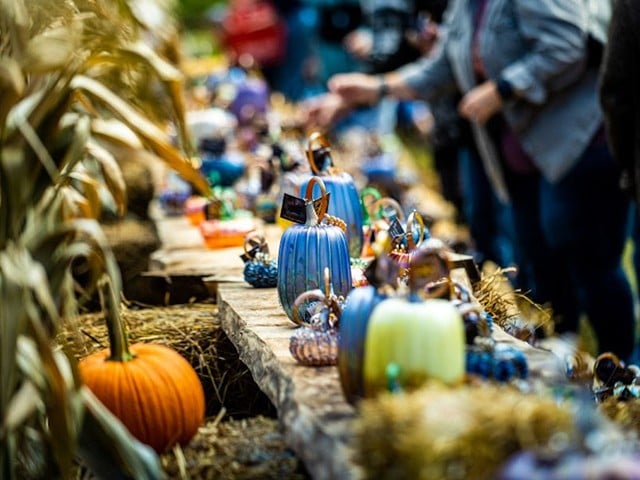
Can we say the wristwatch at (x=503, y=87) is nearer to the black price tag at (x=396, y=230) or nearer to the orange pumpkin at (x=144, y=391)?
the black price tag at (x=396, y=230)

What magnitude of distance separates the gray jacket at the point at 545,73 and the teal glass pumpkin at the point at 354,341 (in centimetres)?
220

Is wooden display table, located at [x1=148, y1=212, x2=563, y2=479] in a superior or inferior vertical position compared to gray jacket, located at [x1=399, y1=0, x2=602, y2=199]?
inferior

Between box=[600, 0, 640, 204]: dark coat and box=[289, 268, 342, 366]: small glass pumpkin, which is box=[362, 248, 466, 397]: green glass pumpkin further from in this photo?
box=[600, 0, 640, 204]: dark coat

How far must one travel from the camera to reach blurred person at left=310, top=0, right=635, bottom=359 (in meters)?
4.04

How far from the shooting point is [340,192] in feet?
10.7

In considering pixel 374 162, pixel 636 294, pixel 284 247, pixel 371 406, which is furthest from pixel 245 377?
pixel 374 162

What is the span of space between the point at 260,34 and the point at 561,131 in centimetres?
510

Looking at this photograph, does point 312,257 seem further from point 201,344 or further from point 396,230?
point 201,344

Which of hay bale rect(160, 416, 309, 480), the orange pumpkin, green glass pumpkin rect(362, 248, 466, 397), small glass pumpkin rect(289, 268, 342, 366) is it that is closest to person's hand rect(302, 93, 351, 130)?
small glass pumpkin rect(289, 268, 342, 366)

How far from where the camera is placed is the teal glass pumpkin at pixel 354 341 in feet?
6.51

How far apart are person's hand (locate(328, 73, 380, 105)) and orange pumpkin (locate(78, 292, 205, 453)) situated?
9.15 feet

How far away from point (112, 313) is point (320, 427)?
A: 1.59 ft

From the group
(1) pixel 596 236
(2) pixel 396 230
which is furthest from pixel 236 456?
(1) pixel 596 236

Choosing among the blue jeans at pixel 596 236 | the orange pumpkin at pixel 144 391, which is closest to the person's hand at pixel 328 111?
the blue jeans at pixel 596 236
